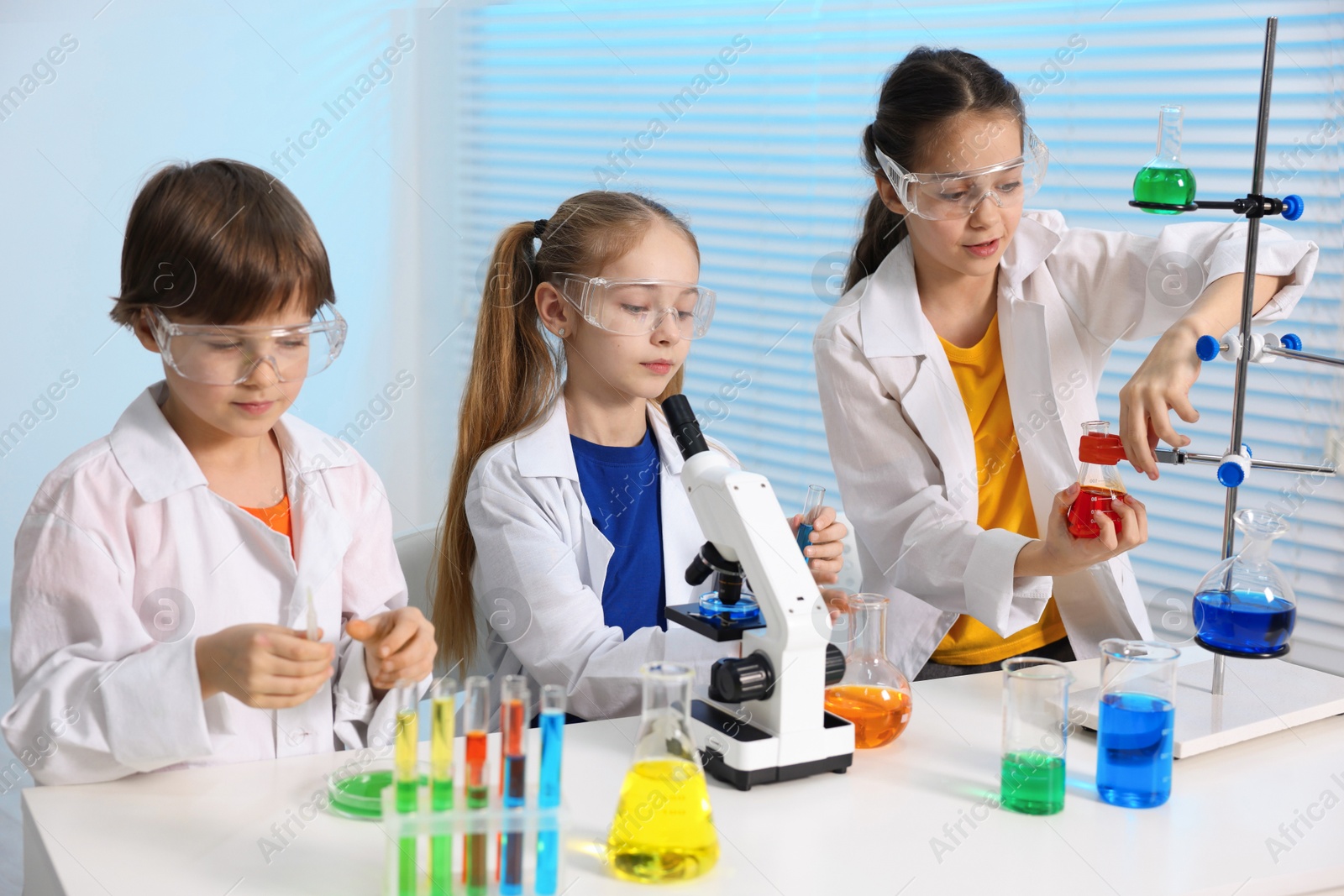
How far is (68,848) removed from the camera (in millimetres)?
1144

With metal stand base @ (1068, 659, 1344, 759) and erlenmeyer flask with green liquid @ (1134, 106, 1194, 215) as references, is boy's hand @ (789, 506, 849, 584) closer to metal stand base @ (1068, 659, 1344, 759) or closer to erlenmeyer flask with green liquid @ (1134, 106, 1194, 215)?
metal stand base @ (1068, 659, 1344, 759)

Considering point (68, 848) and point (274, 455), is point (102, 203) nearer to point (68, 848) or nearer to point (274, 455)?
point (274, 455)

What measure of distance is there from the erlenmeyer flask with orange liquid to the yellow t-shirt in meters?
0.65

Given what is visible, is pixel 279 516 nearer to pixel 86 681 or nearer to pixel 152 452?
pixel 152 452

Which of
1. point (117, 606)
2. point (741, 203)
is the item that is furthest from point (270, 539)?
point (741, 203)

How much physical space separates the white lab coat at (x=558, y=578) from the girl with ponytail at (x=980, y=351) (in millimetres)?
312

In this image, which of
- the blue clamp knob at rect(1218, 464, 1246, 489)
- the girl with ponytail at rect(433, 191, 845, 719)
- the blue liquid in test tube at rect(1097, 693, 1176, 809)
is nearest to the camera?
the blue liquid in test tube at rect(1097, 693, 1176, 809)

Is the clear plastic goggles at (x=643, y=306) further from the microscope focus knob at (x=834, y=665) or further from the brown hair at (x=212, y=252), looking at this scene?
the microscope focus knob at (x=834, y=665)

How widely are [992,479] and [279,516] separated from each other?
1187 millimetres

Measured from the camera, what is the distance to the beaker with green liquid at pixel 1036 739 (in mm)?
1270

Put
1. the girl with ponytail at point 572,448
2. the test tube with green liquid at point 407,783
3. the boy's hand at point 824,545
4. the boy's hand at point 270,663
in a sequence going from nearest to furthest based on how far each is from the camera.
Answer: the test tube with green liquid at point 407,783
the boy's hand at point 270,663
the boy's hand at point 824,545
the girl with ponytail at point 572,448

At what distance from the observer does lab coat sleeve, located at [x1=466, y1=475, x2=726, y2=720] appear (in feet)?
5.58

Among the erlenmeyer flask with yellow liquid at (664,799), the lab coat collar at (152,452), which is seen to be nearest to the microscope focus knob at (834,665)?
the erlenmeyer flask with yellow liquid at (664,799)

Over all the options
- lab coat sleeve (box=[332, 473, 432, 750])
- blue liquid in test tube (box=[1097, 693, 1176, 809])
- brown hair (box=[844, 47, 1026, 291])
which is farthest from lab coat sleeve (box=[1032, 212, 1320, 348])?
lab coat sleeve (box=[332, 473, 432, 750])
